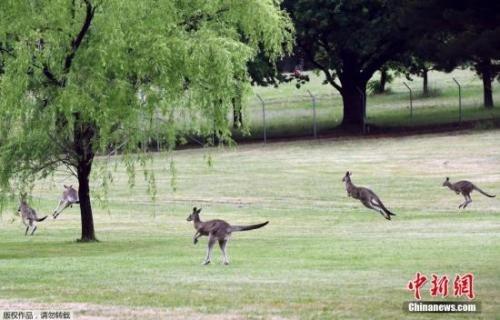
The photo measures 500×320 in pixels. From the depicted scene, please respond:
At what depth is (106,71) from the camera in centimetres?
2455

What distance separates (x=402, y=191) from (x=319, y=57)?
24523mm

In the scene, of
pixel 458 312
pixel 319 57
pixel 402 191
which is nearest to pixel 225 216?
pixel 402 191

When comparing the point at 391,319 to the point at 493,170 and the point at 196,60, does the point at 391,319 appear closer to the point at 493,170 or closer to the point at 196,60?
the point at 196,60

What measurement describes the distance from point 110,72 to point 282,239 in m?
5.98

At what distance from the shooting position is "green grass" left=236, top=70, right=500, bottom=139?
6306cm

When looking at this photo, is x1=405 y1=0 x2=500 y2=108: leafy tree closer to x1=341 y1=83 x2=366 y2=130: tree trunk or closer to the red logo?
x1=341 y1=83 x2=366 y2=130: tree trunk

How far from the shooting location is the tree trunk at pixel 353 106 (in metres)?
60.4

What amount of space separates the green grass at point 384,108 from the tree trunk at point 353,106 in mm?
1390

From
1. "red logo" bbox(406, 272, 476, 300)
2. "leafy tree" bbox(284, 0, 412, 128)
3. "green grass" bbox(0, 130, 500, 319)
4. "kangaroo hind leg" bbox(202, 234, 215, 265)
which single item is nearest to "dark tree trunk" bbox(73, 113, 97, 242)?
"green grass" bbox(0, 130, 500, 319)

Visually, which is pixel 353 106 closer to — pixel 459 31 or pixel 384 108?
pixel 384 108

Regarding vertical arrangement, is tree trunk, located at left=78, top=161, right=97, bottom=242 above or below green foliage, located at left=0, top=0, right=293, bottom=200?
below

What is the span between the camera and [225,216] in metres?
34.8

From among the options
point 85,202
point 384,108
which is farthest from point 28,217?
point 384,108

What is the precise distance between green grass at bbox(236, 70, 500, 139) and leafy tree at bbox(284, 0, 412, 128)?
2.87 meters
